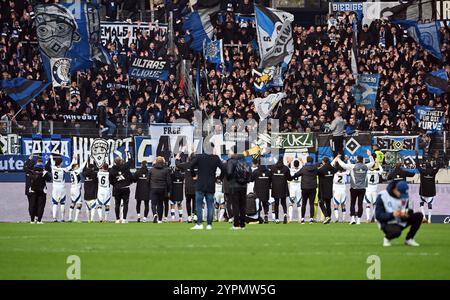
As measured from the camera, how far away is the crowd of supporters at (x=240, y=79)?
149ft

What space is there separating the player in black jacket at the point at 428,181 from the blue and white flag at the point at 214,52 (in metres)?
11.0

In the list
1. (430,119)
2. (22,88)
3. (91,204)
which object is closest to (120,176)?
(91,204)

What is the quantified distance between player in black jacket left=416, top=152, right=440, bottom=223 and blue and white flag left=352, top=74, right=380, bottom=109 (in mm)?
6308

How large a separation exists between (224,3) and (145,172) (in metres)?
14.1

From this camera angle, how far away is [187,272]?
18.8 meters

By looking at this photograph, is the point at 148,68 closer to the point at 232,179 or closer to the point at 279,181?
the point at 279,181

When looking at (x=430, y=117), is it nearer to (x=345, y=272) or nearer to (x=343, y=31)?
(x=343, y=31)

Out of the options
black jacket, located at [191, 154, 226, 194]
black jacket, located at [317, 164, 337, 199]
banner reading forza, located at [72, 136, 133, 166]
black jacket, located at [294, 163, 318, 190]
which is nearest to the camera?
black jacket, located at [191, 154, 226, 194]

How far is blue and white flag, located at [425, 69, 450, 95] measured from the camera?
48.8 meters

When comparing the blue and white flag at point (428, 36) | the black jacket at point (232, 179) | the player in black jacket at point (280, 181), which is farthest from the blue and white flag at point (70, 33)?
the black jacket at point (232, 179)

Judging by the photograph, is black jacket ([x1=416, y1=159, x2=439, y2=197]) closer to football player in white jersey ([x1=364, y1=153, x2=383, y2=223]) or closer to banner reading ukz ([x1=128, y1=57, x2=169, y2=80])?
football player in white jersey ([x1=364, y1=153, x2=383, y2=223])

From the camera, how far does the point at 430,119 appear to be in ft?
149

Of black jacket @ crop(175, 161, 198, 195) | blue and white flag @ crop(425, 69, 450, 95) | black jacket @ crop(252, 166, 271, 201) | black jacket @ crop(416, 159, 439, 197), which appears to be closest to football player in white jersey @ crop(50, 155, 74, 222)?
black jacket @ crop(175, 161, 198, 195)

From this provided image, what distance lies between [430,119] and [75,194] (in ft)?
47.3
